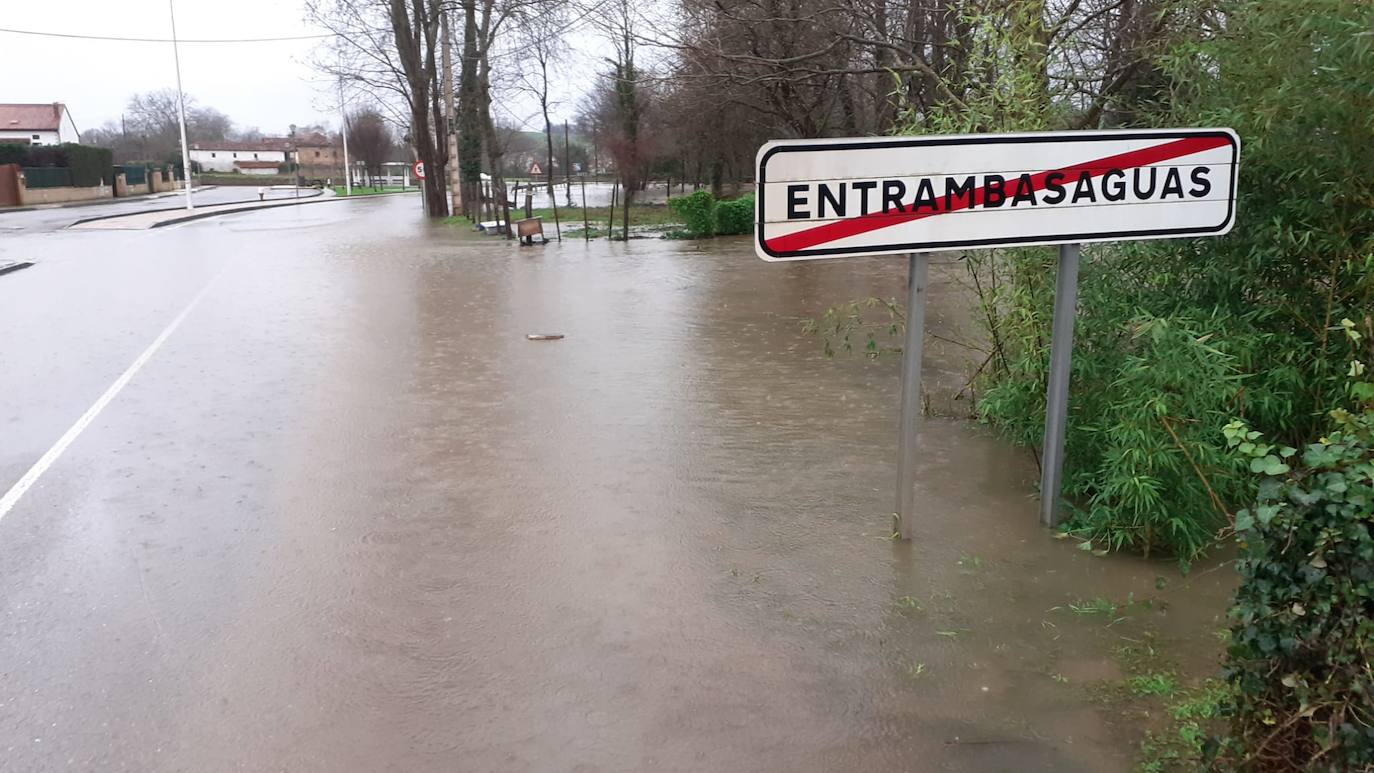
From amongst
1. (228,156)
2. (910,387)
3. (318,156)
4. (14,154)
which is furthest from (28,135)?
(910,387)

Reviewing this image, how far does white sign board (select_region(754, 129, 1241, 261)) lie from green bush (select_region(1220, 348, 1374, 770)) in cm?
200

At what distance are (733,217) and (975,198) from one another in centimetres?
2106

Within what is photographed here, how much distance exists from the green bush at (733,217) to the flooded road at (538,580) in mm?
15605

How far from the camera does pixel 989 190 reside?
169 inches

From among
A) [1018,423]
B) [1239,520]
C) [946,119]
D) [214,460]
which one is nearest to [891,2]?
[946,119]

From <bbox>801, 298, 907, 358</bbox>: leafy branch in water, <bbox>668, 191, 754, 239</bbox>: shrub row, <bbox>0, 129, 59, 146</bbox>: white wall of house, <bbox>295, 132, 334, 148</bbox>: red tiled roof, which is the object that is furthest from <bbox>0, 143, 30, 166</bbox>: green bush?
<bbox>295, 132, 334, 148</bbox>: red tiled roof

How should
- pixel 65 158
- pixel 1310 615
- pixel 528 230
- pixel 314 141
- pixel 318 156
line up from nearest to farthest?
pixel 1310 615
pixel 528 230
pixel 65 158
pixel 318 156
pixel 314 141

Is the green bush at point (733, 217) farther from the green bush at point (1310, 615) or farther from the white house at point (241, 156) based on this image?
the white house at point (241, 156)

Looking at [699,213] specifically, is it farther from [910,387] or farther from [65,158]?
[65,158]

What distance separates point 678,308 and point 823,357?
12.1ft

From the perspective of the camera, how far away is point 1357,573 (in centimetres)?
223

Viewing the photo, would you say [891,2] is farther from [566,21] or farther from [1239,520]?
[566,21]

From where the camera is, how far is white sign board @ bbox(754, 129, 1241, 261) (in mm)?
4191

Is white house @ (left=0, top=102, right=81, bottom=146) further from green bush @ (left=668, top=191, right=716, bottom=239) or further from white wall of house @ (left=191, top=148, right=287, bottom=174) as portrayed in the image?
green bush @ (left=668, top=191, right=716, bottom=239)
